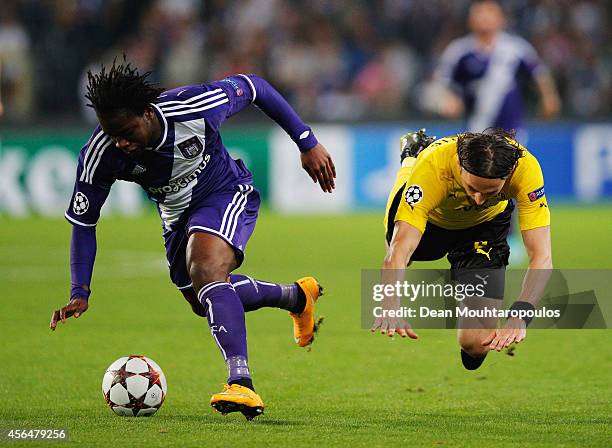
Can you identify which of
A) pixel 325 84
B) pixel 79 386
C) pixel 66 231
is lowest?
pixel 79 386

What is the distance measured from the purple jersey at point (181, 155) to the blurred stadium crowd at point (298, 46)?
1167 cm

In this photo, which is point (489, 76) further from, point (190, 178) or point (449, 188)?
point (190, 178)

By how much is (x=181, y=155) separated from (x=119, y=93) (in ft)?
Answer: 2.00

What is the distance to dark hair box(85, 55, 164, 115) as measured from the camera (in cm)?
572

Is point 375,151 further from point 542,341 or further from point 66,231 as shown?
point 542,341

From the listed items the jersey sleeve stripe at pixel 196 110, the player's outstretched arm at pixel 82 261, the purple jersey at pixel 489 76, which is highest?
the purple jersey at pixel 489 76

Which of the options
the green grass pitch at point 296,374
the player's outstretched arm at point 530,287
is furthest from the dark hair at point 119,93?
the player's outstretched arm at point 530,287

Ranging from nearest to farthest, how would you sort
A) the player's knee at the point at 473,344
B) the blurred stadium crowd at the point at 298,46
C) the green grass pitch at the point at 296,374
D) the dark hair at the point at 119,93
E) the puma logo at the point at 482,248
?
the green grass pitch at the point at 296,374
the dark hair at the point at 119,93
the player's knee at the point at 473,344
the puma logo at the point at 482,248
the blurred stadium crowd at the point at 298,46

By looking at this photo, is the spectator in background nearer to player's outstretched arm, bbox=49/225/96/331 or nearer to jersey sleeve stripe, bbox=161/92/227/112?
jersey sleeve stripe, bbox=161/92/227/112

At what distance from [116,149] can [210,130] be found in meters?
0.52

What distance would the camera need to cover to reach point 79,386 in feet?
22.7

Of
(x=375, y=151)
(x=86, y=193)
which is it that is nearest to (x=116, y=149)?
(x=86, y=193)

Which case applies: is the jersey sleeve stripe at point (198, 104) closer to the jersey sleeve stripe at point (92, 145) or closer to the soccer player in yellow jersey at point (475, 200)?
the jersey sleeve stripe at point (92, 145)

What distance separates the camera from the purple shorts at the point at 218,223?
624 cm
